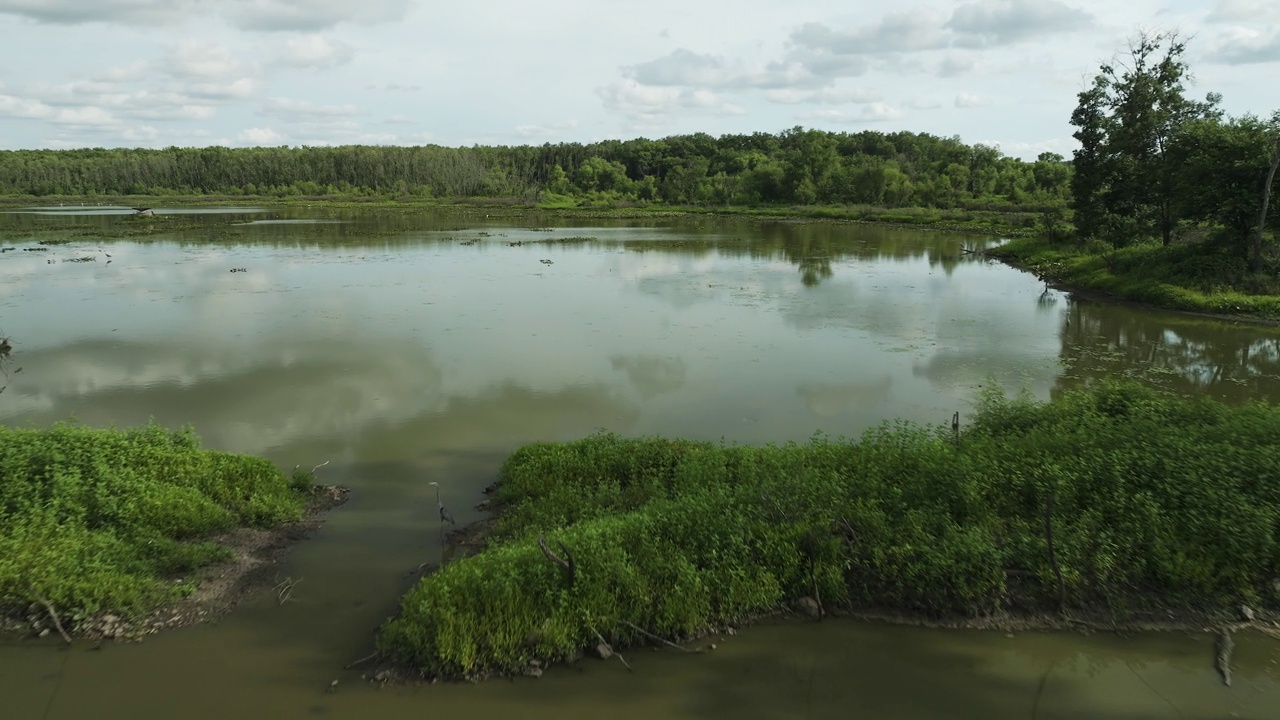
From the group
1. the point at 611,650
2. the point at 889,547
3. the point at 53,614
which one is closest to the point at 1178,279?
the point at 889,547

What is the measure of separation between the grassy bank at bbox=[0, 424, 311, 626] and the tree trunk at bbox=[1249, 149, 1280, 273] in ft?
75.5

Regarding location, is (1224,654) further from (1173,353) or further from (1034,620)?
(1173,353)

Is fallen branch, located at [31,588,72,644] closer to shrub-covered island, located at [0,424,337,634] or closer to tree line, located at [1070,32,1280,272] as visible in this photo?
shrub-covered island, located at [0,424,337,634]

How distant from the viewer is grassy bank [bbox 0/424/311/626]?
620cm

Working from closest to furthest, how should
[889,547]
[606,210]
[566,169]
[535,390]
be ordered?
1. [889,547]
2. [535,390]
3. [606,210]
4. [566,169]

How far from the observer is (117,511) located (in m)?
7.20

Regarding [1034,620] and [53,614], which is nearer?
[53,614]

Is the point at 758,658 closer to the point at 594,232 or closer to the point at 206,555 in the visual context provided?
the point at 206,555

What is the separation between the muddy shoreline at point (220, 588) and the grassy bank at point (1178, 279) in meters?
21.7

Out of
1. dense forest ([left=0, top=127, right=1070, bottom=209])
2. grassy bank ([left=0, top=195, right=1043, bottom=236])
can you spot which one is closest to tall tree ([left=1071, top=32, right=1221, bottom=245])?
grassy bank ([left=0, top=195, right=1043, bottom=236])

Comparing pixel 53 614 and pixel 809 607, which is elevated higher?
pixel 53 614

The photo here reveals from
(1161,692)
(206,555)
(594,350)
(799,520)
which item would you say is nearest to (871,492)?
(799,520)

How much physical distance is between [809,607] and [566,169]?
4412 inches

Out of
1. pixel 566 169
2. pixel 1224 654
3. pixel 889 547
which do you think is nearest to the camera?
pixel 1224 654
